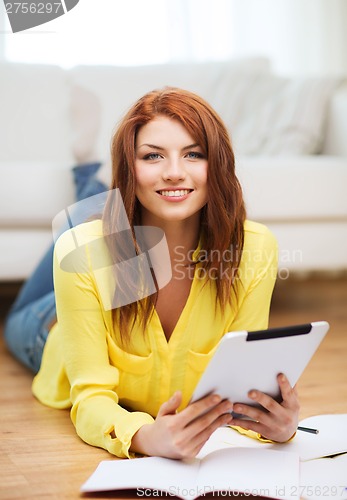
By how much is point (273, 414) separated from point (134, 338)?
11.0 inches

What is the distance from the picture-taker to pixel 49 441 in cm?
133

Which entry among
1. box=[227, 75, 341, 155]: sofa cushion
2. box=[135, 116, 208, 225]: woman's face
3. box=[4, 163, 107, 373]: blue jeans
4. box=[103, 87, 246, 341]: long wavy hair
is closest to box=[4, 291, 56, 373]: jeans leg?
box=[4, 163, 107, 373]: blue jeans

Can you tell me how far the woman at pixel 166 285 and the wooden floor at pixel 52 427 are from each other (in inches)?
2.3

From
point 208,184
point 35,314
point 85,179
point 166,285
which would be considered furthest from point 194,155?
point 85,179

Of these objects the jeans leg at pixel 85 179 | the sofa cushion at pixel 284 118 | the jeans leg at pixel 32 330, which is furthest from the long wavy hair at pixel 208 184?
the sofa cushion at pixel 284 118

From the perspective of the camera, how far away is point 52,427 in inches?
55.6

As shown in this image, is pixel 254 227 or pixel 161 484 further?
pixel 254 227

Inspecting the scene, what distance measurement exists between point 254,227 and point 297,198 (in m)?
0.89

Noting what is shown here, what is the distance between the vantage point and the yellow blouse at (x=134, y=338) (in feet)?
4.23

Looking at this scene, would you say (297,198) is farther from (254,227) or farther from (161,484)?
(161,484)

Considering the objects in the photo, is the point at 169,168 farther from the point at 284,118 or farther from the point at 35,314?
the point at 284,118

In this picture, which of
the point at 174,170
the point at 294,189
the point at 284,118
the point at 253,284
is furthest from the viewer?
the point at 284,118

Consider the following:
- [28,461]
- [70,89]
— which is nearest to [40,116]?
[70,89]

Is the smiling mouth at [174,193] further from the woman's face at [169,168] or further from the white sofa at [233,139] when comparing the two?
the white sofa at [233,139]
